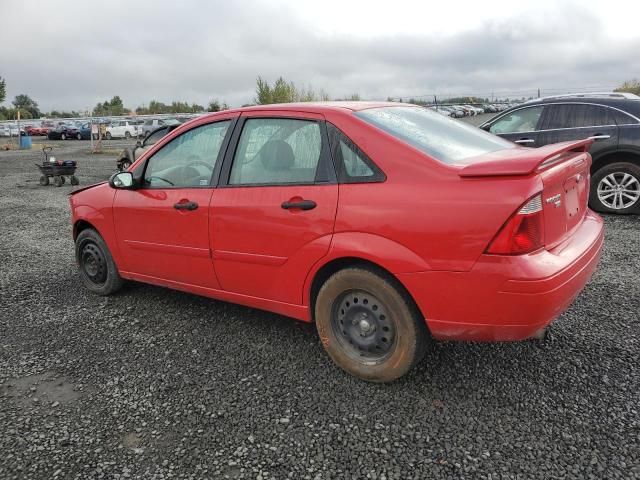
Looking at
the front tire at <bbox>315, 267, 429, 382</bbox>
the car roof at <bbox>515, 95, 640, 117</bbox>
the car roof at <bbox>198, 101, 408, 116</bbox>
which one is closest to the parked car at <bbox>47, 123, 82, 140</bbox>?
the car roof at <bbox>515, 95, 640, 117</bbox>

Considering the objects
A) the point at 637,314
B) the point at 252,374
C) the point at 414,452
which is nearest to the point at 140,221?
the point at 252,374

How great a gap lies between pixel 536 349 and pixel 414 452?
1.39 metres

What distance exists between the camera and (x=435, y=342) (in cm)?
353

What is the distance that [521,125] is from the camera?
8.08m

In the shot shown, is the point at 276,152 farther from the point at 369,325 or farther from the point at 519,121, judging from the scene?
the point at 519,121

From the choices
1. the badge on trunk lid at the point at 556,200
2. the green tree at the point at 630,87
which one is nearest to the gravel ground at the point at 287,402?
the badge on trunk lid at the point at 556,200

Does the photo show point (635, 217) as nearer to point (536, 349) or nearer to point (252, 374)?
point (536, 349)

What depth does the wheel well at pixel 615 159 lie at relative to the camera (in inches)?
278

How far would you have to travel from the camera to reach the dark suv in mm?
7086

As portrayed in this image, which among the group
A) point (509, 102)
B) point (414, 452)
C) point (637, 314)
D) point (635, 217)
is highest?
point (509, 102)

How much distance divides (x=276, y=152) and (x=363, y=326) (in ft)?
4.10

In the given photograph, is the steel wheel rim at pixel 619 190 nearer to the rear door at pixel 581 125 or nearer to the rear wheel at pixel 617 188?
the rear wheel at pixel 617 188

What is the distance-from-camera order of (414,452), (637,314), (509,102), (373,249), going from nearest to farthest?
(414,452) → (373,249) → (637,314) → (509,102)

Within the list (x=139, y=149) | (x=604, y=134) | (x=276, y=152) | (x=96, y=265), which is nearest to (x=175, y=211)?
(x=276, y=152)
